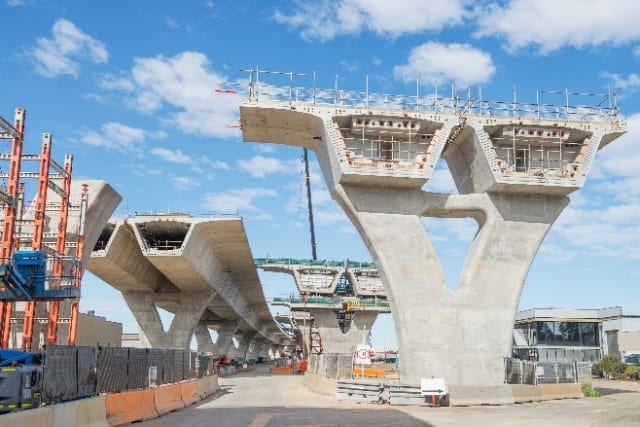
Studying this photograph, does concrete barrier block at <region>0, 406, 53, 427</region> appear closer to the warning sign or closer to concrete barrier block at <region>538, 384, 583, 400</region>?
the warning sign

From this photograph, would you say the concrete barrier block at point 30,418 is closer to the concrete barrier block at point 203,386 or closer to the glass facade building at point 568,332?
the concrete barrier block at point 203,386

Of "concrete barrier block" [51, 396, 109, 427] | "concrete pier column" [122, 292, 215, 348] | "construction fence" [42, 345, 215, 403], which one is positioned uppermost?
"concrete pier column" [122, 292, 215, 348]

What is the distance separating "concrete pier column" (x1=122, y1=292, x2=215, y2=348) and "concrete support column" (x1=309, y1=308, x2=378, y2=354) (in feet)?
54.9

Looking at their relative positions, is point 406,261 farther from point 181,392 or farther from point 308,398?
point 181,392

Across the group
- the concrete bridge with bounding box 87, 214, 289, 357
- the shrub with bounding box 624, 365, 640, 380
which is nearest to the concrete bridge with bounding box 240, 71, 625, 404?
the concrete bridge with bounding box 87, 214, 289, 357

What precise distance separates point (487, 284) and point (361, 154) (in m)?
9.81

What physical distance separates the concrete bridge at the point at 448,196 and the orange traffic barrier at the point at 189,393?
439 inches

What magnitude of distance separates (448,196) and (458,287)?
5.06 meters

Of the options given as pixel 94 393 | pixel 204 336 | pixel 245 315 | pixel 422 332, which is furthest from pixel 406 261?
pixel 204 336

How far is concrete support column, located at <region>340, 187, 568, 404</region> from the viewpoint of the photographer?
32.4m

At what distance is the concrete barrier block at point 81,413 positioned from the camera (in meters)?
16.3

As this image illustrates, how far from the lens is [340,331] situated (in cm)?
8669

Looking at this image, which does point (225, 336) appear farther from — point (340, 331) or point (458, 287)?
point (458, 287)

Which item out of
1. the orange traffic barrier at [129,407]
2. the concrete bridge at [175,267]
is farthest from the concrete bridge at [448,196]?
the concrete bridge at [175,267]
